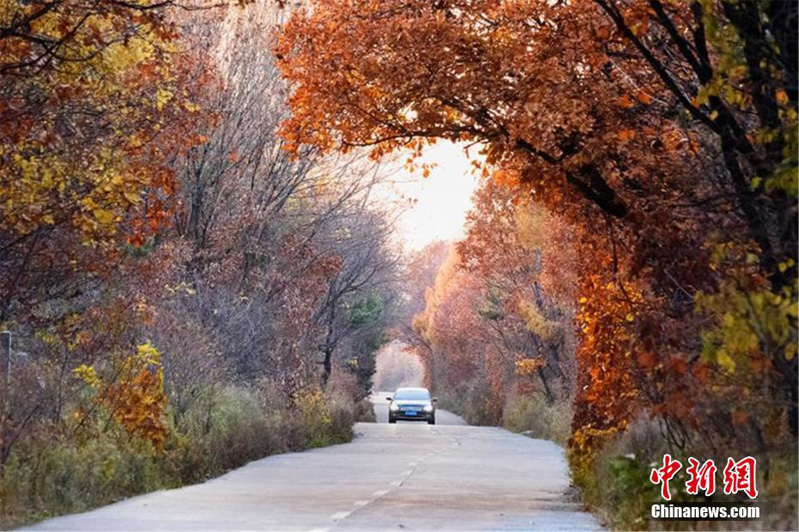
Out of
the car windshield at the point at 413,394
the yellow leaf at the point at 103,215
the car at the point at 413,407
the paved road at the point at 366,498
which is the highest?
the car windshield at the point at 413,394

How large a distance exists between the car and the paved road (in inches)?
1295

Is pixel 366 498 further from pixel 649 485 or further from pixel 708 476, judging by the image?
pixel 708 476

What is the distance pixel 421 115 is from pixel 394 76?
0.71 metres

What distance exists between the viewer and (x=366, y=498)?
754 inches

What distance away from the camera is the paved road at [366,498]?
15117 millimetres

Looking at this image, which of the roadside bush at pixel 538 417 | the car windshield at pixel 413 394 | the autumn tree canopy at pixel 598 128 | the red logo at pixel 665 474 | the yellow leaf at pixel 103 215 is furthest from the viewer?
the car windshield at pixel 413 394

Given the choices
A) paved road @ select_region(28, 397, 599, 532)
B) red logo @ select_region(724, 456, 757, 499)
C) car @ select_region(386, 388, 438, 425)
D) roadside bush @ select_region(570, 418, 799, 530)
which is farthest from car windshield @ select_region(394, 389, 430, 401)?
red logo @ select_region(724, 456, 757, 499)

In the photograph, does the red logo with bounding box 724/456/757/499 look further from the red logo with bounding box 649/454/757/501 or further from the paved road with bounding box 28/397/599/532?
the paved road with bounding box 28/397/599/532

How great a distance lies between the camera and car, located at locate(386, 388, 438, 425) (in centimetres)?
6656

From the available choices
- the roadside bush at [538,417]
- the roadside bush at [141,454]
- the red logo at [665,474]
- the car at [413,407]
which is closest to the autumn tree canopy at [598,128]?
the red logo at [665,474]

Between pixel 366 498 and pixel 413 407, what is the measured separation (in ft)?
158

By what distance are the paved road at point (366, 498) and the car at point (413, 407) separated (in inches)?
1295

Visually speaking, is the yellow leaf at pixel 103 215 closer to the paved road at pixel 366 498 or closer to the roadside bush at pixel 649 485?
the paved road at pixel 366 498

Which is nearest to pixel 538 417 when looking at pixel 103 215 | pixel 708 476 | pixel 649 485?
pixel 103 215
